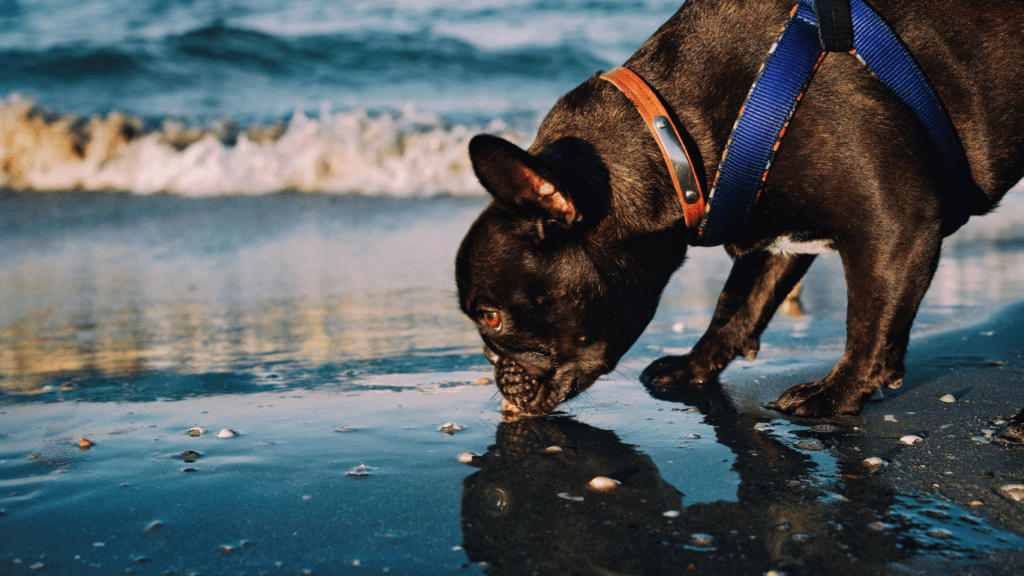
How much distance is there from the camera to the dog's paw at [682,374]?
3.32m

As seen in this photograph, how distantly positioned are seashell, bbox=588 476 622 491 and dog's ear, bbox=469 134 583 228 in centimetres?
77

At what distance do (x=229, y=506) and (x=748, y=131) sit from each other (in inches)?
71.7

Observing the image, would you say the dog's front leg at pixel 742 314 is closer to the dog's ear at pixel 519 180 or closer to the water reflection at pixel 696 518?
the water reflection at pixel 696 518

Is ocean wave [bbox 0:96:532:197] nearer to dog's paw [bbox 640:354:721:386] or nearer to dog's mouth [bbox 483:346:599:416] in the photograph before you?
dog's paw [bbox 640:354:721:386]

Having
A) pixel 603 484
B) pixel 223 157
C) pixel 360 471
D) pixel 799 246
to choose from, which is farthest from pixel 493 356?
pixel 223 157

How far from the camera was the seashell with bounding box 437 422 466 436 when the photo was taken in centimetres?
270

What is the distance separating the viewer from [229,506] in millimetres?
2121

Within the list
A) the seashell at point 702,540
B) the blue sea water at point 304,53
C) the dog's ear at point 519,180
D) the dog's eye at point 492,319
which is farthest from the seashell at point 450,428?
the blue sea water at point 304,53

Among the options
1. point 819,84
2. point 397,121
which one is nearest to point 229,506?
point 819,84

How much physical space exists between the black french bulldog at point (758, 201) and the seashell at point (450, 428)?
206 millimetres

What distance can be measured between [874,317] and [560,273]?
1.03 m

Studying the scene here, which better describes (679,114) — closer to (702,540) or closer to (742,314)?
(742,314)

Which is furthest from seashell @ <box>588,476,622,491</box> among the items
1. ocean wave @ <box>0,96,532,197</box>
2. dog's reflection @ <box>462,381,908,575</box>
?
ocean wave @ <box>0,96,532,197</box>

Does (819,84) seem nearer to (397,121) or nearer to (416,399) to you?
(416,399)
